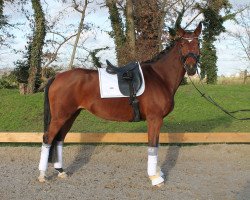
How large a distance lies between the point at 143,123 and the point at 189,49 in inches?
254

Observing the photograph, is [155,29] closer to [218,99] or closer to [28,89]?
[218,99]

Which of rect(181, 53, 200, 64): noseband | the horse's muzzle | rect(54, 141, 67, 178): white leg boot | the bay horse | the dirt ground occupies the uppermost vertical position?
rect(181, 53, 200, 64): noseband

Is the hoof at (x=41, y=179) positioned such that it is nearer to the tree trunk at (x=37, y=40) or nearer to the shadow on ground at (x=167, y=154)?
the shadow on ground at (x=167, y=154)

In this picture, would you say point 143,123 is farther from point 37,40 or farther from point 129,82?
point 37,40

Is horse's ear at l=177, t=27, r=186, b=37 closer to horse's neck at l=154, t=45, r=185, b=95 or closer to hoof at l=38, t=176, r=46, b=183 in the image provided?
→ horse's neck at l=154, t=45, r=185, b=95

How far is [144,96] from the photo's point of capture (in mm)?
5773

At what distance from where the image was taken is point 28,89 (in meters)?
15.4

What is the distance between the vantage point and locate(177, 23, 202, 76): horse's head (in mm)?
5602


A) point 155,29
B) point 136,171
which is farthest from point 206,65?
point 136,171

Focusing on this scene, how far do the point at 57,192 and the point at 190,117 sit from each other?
8.22 metres

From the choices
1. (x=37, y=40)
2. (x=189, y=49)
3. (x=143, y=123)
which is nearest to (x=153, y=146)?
(x=189, y=49)

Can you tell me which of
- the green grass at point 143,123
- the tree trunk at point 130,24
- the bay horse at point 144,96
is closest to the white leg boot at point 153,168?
the bay horse at point 144,96

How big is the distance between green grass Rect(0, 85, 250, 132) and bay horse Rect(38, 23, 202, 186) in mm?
4957

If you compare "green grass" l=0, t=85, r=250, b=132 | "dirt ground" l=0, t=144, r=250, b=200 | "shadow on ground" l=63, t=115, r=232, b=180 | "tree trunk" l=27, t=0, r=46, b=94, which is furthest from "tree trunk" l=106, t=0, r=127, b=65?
"dirt ground" l=0, t=144, r=250, b=200
